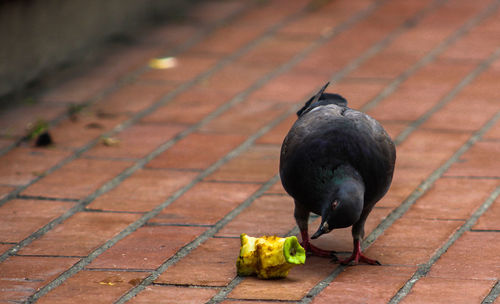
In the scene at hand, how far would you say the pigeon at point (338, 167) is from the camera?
3846 mm

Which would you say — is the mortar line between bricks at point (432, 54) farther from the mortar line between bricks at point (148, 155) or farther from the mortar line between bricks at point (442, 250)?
the mortar line between bricks at point (442, 250)

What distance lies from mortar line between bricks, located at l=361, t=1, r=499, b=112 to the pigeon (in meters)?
2.26

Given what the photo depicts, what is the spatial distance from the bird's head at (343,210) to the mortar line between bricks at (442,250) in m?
0.40

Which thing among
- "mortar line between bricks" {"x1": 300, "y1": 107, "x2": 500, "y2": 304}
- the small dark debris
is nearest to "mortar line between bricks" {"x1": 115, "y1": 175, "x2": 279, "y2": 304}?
"mortar line between bricks" {"x1": 300, "y1": 107, "x2": 500, "y2": 304}

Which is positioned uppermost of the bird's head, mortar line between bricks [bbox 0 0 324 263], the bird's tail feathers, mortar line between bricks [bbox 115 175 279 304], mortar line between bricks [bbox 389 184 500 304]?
the bird's tail feathers

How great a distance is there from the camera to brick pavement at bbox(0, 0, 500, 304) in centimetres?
415

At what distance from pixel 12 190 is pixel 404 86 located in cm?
307

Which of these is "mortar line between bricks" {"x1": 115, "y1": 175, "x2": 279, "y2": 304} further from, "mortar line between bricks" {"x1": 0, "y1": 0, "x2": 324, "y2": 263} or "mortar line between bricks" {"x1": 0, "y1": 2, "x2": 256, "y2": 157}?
"mortar line between bricks" {"x1": 0, "y1": 2, "x2": 256, "y2": 157}

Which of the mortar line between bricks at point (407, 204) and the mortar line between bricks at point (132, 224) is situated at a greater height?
the mortar line between bricks at point (132, 224)

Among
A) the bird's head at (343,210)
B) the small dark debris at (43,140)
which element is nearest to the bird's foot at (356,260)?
the bird's head at (343,210)

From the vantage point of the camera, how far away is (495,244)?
4.46 meters

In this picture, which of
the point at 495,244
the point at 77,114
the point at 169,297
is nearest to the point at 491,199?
the point at 495,244

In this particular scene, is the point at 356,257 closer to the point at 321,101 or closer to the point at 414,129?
the point at 321,101

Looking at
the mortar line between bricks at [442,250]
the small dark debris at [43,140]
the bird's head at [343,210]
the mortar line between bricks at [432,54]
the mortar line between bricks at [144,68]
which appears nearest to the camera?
the bird's head at [343,210]
